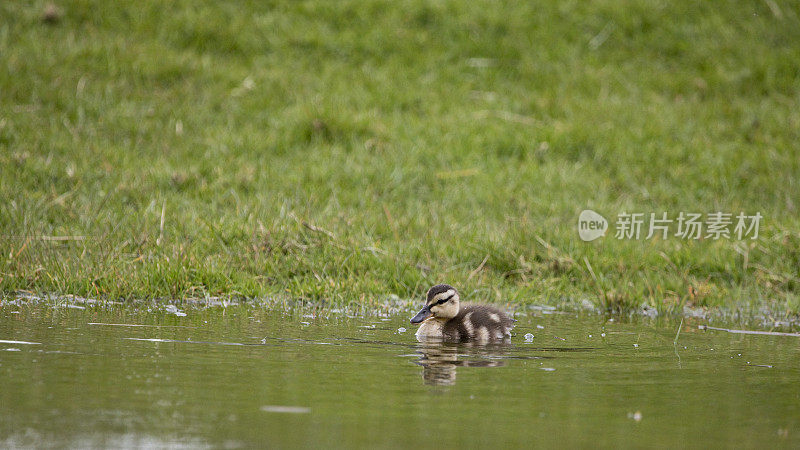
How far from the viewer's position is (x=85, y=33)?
15031 millimetres

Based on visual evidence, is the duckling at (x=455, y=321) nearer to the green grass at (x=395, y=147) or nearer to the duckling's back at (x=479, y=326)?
the duckling's back at (x=479, y=326)

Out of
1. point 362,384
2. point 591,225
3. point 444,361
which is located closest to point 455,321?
point 444,361

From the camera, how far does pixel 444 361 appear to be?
5.98 meters

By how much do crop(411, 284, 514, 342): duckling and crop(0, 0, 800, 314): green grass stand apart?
137cm

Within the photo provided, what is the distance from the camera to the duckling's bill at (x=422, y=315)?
6859mm

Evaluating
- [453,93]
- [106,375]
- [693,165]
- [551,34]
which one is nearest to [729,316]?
[693,165]

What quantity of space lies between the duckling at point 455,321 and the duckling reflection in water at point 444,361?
0.53ft

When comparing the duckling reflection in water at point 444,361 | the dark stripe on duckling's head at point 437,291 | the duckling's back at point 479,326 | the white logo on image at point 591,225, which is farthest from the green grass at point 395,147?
the duckling reflection in water at point 444,361

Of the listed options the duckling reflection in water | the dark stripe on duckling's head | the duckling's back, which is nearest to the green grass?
the dark stripe on duckling's head

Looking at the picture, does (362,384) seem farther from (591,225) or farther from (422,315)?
(591,225)

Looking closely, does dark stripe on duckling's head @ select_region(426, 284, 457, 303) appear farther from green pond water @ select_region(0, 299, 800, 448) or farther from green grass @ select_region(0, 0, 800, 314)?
green grass @ select_region(0, 0, 800, 314)

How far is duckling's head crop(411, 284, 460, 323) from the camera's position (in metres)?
7.09

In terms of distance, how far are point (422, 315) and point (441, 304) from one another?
0.76 ft

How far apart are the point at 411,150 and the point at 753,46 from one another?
637cm
